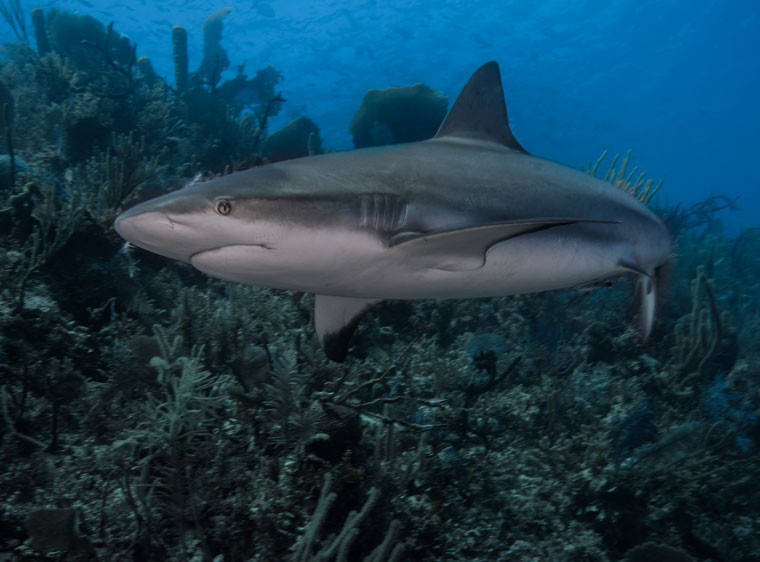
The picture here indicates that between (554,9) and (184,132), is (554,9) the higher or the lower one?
the higher one

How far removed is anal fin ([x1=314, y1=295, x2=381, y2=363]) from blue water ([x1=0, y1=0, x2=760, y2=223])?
176ft

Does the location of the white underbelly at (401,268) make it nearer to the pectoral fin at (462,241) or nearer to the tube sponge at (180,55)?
the pectoral fin at (462,241)

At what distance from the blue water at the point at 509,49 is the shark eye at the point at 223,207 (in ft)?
180

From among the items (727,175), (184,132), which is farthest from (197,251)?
(727,175)

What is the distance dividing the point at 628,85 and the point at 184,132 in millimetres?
86631

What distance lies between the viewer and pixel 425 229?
7.11ft

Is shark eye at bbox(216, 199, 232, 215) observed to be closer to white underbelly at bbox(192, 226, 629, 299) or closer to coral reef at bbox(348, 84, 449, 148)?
white underbelly at bbox(192, 226, 629, 299)

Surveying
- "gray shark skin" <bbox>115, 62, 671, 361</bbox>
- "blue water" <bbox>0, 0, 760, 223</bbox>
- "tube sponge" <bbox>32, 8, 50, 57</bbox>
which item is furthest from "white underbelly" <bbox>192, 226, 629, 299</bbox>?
"blue water" <bbox>0, 0, 760, 223</bbox>

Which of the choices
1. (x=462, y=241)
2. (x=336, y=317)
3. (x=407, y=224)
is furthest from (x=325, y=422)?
(x=462, y=241)

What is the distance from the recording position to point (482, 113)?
11.1ft

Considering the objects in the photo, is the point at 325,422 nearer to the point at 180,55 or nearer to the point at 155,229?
the point at 155,229

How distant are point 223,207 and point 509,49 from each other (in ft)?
237

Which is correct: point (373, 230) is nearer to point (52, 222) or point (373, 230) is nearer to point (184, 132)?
point (52, 222)

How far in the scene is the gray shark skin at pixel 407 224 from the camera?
1784 mm
